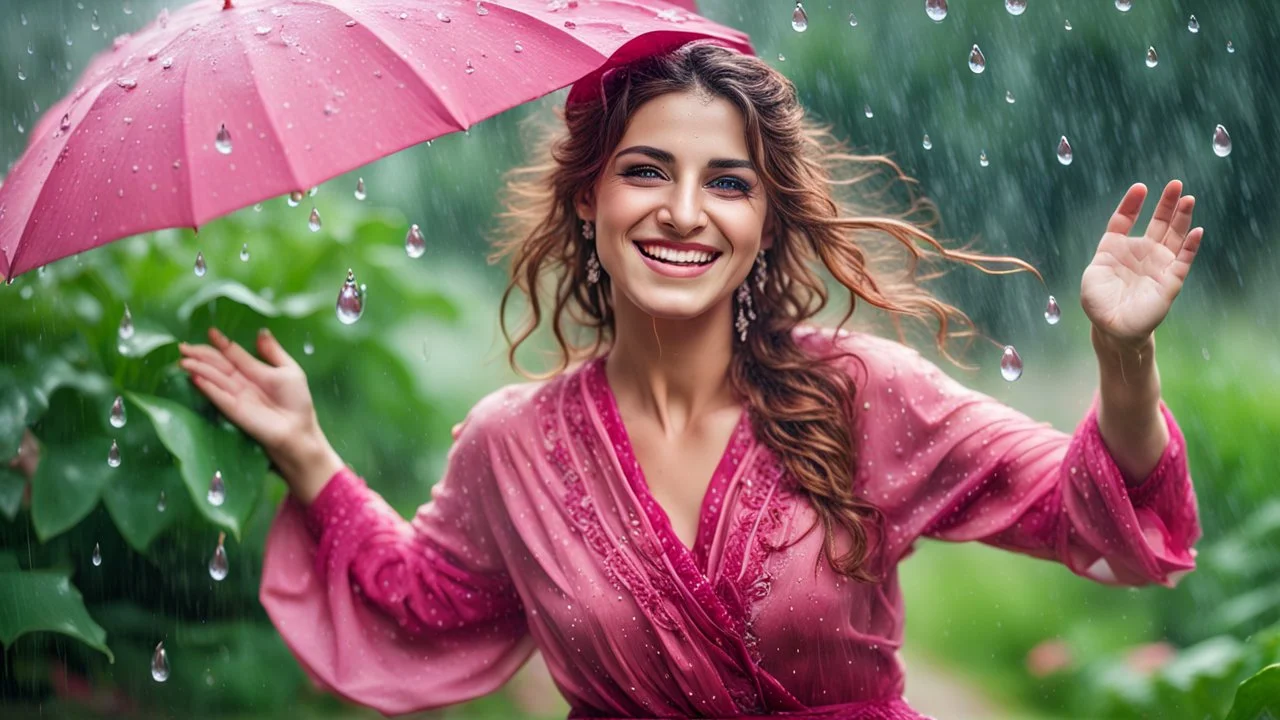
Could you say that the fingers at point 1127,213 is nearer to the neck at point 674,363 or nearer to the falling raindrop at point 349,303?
the neck at point 674,363

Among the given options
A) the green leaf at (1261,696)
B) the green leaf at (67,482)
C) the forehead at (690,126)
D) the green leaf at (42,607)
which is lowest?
the green leaf at (42,607)

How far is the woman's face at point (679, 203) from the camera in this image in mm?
1911

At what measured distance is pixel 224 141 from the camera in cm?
167

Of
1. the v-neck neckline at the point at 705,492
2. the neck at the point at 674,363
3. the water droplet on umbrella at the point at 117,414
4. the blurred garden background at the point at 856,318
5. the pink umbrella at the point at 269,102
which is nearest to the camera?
the pink umbrella at the point at 269,102

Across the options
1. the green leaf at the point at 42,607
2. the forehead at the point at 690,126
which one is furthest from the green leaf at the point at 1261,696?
the green leaf at the point at 42,607

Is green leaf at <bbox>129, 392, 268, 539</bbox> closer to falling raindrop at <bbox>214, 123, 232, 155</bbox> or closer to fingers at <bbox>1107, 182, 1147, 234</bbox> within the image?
falling raindrop at <bbox>214, 123, 232, 155</bbox>

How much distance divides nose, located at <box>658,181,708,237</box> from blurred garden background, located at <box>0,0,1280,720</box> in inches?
21.3

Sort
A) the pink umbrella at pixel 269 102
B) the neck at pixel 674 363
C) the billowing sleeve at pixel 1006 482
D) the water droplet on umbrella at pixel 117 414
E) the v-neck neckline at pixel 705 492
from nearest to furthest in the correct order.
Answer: the pink umbrella at pixel 269 102, the billowing sleeve at pixel 1006 482, the v-neck neckline at pixel 705 492, the neck at pixel 674 363, the water droplet on umbrella at pixel 117 414

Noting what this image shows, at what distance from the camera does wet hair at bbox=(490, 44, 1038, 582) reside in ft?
6.39

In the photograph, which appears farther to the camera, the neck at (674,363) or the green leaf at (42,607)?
the green leaf at (42,607)

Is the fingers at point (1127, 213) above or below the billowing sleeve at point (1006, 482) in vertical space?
above

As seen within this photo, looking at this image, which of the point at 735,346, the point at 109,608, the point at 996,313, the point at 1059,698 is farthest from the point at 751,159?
the point at 996,313

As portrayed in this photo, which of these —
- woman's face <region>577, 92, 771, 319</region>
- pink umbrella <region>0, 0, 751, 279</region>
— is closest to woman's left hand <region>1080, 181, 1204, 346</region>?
woman's face <region>577, 92, 771, 319</region>

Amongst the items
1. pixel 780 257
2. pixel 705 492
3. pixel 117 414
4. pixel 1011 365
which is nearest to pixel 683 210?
pixel 780 257
